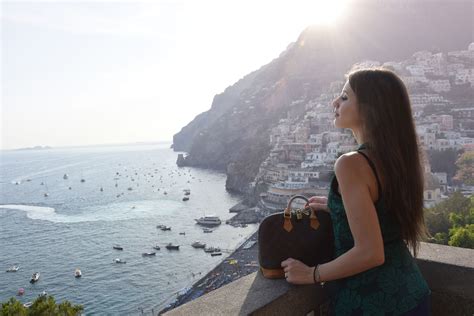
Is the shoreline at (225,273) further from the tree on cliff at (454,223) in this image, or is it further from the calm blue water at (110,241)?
the tree on cliff at (454,223)

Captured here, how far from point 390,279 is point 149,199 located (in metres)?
48.1

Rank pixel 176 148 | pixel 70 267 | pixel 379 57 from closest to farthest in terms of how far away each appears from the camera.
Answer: pixel 70 267 < pixel 379 57 < pixel 176 148

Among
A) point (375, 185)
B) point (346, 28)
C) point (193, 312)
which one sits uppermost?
point (346, 28)

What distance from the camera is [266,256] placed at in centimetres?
153

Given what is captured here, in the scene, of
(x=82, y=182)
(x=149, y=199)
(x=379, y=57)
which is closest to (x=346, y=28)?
(x=379, y=57)

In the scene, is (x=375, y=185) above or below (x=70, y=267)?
above

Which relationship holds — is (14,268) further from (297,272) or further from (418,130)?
(418,130)

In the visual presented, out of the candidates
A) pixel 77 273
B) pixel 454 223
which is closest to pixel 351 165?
pixel 454 223

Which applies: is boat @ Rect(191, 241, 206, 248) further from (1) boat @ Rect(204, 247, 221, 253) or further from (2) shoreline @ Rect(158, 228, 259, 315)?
(2) shoreline @ Rect(158, 228, 259, 315)

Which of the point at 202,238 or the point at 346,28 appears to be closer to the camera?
the point at 202,238

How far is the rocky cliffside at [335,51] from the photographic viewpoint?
210 ft

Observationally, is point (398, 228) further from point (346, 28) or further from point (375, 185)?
point (346, 28)

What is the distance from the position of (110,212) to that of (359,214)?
138 feet

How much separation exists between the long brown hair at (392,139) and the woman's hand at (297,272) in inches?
13.1
